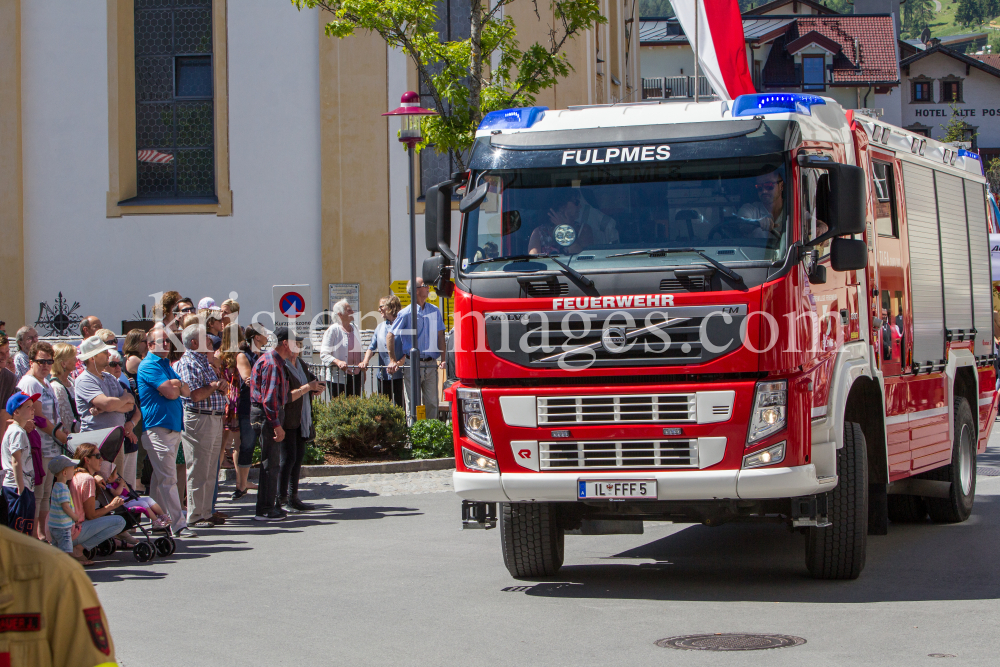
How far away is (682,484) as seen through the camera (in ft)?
25.1

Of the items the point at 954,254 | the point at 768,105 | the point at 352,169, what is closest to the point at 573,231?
the point at 768,105

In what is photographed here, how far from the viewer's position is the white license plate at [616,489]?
7.71m

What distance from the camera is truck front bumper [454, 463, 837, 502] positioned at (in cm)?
757

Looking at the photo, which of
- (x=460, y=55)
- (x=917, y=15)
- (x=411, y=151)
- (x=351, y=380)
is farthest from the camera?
(x=917, y=15)

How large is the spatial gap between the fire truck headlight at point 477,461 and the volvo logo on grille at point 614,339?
1.02 m

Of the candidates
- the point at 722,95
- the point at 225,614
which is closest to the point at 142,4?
the point at 722,95

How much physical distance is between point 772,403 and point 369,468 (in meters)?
8.73

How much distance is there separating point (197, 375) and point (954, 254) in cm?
682

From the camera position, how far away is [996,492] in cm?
Answer: 1360

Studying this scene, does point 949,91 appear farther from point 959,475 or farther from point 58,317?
point 959,475

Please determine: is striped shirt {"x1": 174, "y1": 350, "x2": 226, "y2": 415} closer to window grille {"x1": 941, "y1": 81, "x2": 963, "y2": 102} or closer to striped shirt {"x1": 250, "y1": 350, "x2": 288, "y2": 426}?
striped shirt {"x1": 250, "y1": 350, "x2": 288, "y2": 426}

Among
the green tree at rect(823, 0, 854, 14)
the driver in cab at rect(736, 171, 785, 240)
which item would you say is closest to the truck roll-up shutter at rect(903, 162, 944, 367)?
the driver in cab at rect(736, 171, 785, 240)

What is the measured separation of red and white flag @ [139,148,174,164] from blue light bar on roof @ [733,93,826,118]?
65.3 ft

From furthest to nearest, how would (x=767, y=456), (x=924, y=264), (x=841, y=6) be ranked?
(x=841, y=6)
(x=924, y=264)
(x=767, y=456)
